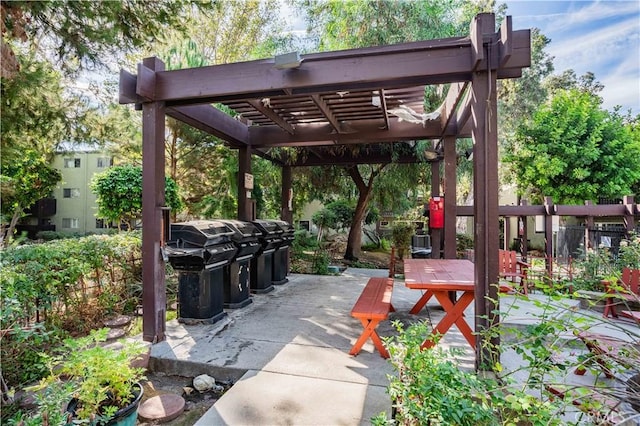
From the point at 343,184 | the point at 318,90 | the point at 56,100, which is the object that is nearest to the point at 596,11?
the point at 318,90

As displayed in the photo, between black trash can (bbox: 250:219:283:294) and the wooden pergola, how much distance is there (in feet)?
5.46

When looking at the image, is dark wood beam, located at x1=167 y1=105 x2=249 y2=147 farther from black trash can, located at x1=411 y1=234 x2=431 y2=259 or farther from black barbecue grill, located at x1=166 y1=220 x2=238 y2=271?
black trash can, located at x1=411 y1=234 x2=431 y2=259

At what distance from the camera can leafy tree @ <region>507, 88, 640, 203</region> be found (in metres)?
10.5

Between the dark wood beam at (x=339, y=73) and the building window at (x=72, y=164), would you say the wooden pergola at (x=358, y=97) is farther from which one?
the building window at (x=72, y=164)

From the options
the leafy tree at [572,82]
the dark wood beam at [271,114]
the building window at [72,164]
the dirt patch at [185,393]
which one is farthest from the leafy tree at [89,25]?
the building window at [72,164]

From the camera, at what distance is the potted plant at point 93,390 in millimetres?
1756

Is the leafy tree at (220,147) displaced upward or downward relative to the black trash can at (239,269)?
upward

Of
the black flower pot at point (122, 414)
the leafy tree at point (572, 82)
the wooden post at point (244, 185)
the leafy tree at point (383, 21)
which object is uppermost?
the leafy tree at point (572, 82)

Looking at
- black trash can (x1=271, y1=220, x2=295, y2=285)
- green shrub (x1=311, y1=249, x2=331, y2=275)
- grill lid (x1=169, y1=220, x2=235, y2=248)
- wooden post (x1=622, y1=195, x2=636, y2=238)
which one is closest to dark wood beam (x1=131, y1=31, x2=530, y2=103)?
grill lid (x1=169, y1=220, x2=235, y2=248)

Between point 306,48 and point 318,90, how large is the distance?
543 cm

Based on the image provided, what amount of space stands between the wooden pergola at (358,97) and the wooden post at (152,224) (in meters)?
0.01

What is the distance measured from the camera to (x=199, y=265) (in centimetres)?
401

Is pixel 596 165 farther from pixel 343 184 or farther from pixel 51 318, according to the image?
pixel 51 318

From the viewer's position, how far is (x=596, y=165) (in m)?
10.8
